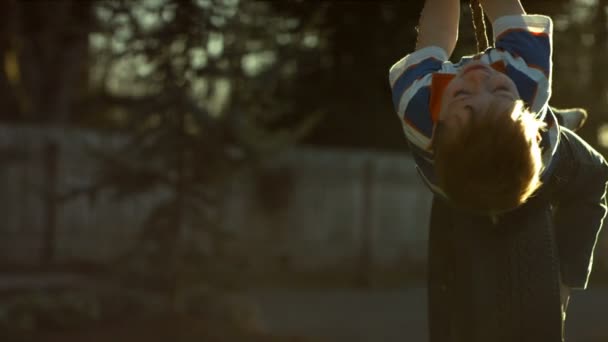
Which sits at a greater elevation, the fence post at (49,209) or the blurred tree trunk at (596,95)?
the blurred tree trunk at (596,95)

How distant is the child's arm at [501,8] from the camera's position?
2.54 m

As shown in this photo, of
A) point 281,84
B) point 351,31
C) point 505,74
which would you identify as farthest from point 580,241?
point 281,84

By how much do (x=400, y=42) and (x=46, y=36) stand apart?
26.1ft

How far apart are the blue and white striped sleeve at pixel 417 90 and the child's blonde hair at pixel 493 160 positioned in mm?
117

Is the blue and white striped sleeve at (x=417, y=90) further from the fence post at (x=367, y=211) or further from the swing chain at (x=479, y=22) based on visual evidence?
the fence post at (x=367, y=211)

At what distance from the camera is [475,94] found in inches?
94.3

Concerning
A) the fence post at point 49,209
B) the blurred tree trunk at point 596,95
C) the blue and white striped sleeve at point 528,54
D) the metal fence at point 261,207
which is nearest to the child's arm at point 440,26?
the blue and white striped sleeve at point 528,54

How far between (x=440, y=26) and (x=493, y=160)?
0.45 metres

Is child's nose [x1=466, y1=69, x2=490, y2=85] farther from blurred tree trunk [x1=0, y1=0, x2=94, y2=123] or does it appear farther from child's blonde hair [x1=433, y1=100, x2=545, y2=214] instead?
blurred tree trunk [x1=0, y1=0, x2=94, y2=123]

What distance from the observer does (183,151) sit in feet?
26.1

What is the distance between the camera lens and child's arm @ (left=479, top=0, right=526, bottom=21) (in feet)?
8.35

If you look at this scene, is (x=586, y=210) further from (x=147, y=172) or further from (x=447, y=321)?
(x=147, y=172)

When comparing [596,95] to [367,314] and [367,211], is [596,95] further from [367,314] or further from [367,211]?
[367,314]

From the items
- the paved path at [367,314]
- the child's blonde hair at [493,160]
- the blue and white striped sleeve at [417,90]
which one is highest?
the blue and white striped sleeve at [417,90]
